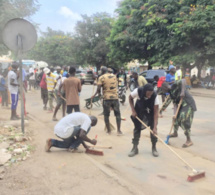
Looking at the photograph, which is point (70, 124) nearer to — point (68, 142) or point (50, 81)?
point (68, 142)

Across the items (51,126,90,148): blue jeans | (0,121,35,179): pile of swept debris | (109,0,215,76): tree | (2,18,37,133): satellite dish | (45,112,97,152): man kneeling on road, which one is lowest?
(0,121,35,179): pile of swept debris

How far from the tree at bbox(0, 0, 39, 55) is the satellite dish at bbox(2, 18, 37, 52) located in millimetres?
8488

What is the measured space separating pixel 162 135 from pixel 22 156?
136 inches

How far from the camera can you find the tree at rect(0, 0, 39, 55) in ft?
43.2

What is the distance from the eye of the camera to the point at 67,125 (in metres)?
4.71

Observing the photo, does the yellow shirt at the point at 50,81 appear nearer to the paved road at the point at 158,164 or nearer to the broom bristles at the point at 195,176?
the paved road at the point at 158,164

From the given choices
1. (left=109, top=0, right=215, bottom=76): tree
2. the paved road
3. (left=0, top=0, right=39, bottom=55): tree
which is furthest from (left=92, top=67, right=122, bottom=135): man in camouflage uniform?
(left=109, top=0, right=215, bottom=76): tree

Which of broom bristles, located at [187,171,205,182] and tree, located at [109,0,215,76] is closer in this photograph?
broom bristles, located at [187,171,205,182]

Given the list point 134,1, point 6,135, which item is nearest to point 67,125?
point 6,135

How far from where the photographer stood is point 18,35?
17.9 ft

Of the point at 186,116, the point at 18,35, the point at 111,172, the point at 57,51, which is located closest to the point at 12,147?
the point at 111,172

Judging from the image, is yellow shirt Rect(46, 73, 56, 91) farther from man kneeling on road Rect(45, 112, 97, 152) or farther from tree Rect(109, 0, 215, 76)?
tree Rect(109, 0, 215, 76)

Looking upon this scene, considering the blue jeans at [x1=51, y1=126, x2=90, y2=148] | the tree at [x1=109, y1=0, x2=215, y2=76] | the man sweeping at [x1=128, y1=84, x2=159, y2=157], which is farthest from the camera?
the tree at [x1=109, y1=0, x2=215, y2=76]

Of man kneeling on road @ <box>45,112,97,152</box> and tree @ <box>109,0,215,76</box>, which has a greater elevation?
tree @ <box>109,0,215,76</box>
